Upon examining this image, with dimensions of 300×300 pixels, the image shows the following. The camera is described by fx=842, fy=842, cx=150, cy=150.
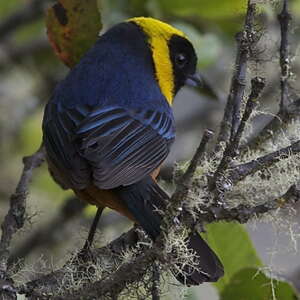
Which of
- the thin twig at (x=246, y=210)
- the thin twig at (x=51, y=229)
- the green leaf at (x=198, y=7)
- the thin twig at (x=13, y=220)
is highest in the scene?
the thin twig at (x=246, y=210)

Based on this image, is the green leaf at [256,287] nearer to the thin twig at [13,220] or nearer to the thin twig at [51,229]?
the thin twig at [13,220]

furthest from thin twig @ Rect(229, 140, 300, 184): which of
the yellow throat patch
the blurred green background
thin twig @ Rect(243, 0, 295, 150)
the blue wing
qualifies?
the yellow throat patch

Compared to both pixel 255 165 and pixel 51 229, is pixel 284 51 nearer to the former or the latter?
pixel 255 165

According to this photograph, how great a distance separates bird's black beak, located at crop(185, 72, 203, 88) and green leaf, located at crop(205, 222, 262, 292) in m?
1.06

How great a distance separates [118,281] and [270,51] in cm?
110

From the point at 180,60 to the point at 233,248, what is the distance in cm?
125

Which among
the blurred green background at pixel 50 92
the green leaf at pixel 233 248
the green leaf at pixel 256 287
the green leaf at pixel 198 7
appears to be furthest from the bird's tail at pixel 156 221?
the green leaf at pixel 198 7

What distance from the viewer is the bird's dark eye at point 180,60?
12.7ft

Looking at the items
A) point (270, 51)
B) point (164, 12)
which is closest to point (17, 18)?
point (164, 12)

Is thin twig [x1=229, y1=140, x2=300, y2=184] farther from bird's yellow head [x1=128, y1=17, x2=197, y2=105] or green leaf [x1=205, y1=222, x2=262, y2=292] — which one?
bird's yellow head [x1=128, y1=17, x2=197, y2=105]

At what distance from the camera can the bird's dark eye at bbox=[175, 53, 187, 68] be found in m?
3.88

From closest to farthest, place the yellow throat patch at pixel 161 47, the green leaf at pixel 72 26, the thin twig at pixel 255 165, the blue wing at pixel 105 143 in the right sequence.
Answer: the thin twig at pixel 255 165 < the blue wing at pixel 105 143 < the green leaf at pixel 72 26 < the yellow throat patch at pixel 161 47

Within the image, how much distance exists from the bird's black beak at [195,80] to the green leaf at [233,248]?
3.47ft

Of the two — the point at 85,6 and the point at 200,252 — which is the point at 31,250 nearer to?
the point at 85,6
